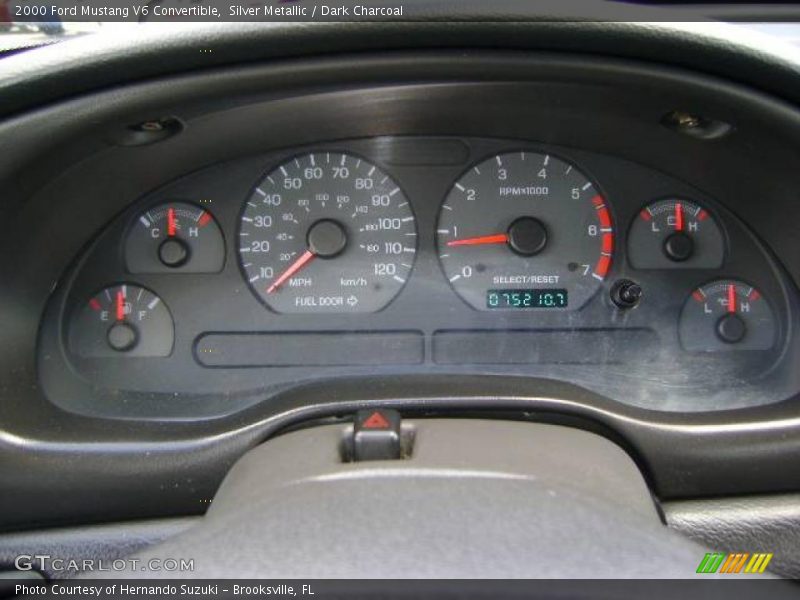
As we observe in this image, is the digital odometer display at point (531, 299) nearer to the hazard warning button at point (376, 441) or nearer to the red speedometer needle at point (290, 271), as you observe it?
the red speedometer needle at point (290, 271)

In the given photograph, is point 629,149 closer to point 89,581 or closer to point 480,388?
point 480,388

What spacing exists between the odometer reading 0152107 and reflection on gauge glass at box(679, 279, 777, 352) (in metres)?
0.90

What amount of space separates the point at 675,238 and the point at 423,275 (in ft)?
2.61

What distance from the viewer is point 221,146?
280 cm

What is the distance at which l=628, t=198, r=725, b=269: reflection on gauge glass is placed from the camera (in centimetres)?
298

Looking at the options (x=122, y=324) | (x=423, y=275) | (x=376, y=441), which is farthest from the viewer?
(x=423, y=275)

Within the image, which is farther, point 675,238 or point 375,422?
point 675,238

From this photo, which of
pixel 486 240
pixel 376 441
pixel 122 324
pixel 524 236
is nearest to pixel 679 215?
pixel 524 236

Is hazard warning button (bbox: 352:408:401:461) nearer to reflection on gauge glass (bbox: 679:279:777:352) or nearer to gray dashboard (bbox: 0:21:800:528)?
gray dashboard (bbox: 0:21:800:528)

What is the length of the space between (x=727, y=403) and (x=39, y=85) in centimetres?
200

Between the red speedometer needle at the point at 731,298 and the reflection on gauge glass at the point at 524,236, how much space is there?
38 centimetres

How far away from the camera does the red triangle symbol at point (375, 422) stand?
2.29 m

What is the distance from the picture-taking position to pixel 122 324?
9.55 feet

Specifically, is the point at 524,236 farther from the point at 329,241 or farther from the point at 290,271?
the point at 290,271
